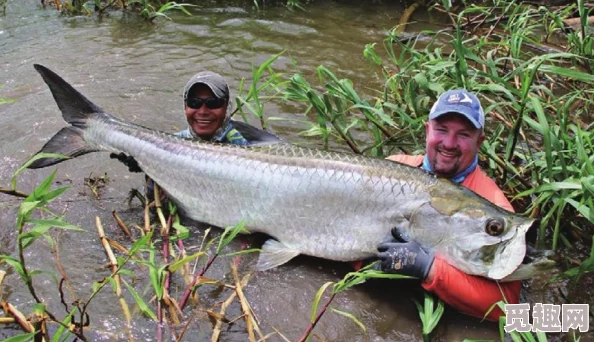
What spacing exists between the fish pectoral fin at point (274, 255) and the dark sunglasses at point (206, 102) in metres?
1.15

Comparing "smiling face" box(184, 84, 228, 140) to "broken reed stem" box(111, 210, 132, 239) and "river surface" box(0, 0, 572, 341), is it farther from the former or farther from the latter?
"broken reed stem" box(111, 210, 132, 239)

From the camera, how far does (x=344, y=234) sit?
3.18 meters

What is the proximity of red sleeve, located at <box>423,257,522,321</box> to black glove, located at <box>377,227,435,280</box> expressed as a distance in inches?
2.2

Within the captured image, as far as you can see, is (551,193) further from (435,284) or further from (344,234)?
(344,234)

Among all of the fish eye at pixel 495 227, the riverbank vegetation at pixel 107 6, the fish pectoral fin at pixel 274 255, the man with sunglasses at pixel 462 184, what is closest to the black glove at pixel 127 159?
the fish pectoral fin at pixel 274 255

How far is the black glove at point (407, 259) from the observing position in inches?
110

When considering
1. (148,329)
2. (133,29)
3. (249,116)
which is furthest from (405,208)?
(133,29)

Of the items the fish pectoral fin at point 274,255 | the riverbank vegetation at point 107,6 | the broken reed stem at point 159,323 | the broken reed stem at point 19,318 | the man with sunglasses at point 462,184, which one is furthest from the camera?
the riverbank vegetation at point 107,6

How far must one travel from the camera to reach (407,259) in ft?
9.17

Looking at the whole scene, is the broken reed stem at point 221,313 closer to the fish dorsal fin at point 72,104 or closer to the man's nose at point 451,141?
the man's nose at point 451,141

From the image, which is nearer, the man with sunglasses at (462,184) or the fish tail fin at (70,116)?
the man with sunglasses at (462,184)

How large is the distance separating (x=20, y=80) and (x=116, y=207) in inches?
118

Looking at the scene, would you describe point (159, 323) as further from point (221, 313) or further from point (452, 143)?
point (452, 143)

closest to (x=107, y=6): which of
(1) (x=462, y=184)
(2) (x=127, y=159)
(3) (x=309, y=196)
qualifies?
(2) (x=127, y=159)
